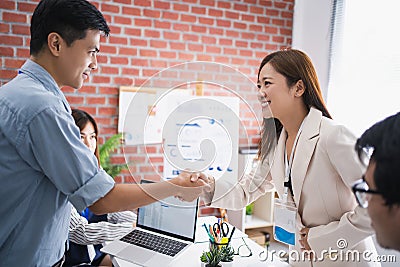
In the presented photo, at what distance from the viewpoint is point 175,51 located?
3.17 metres

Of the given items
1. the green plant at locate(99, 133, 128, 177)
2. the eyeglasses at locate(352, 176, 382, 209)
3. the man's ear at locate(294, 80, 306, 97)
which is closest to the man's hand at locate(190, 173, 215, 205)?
the eyeglasses at locate(352, 176, 382, 209)

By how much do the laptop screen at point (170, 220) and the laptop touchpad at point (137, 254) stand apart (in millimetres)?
190

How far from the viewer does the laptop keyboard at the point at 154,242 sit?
1.65 metres

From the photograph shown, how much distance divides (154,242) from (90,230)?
1.13ft

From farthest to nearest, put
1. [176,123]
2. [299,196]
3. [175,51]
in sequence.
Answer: [175,51] → [299,196] → [176,123]

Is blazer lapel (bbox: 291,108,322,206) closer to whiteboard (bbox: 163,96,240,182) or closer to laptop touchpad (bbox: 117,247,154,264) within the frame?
whiteboard (bbox: 163,96,240,182)

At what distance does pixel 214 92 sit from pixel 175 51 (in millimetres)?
2202

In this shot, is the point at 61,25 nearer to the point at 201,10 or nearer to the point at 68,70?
the point at 68,70

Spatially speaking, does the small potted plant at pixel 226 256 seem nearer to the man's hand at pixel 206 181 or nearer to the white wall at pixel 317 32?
the man's hand at pixel 206 181

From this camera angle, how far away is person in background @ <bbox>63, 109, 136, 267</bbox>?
183 cm

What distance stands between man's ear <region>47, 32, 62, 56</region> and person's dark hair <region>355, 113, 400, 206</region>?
2.93 ft

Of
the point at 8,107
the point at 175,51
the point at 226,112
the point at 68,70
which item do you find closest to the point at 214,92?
the point at 226,112

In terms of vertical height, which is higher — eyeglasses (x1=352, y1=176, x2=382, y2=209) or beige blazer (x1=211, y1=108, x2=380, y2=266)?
eyeglasses (x1=352, y1=176, x2=382, y2=209)

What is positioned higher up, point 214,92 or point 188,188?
point 214,92
